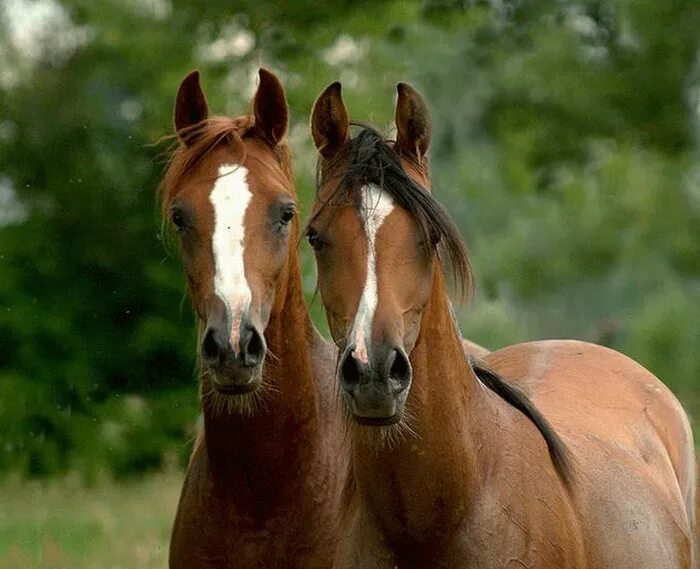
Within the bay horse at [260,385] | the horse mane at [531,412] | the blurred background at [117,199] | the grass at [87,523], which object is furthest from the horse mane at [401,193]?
the blurred background at [117,199]

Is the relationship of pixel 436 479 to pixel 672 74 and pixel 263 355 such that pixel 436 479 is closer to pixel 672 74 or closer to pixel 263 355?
pixel 263 355

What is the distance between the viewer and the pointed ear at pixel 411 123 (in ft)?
14.7

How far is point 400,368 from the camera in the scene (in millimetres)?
3932

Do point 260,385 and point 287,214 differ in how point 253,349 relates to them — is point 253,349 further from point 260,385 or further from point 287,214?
point 287,214

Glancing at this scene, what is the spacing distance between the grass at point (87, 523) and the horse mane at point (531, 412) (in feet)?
15.9

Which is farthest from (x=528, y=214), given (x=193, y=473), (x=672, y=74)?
(x=193, y=473)

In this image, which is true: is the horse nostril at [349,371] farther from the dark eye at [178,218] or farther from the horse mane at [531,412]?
the dark eye at [178,218]

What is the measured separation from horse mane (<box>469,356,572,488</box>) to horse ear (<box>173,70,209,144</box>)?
5.32ft

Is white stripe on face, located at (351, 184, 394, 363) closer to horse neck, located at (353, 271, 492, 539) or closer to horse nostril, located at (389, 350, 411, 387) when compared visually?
horse nostril, located at (389, 350, 411, 387)

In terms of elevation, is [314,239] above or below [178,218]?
below

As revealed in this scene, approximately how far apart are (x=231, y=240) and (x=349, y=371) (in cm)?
139

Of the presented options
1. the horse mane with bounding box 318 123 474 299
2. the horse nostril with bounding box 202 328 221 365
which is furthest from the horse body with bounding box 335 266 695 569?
the horse nostril with bounding box 202 328 221 365

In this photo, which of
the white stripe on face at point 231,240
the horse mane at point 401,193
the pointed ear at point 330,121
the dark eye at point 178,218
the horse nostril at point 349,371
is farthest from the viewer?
the dark eye at point 178,218

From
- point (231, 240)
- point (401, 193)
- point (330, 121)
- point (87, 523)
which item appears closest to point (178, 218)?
point (231, 240)
